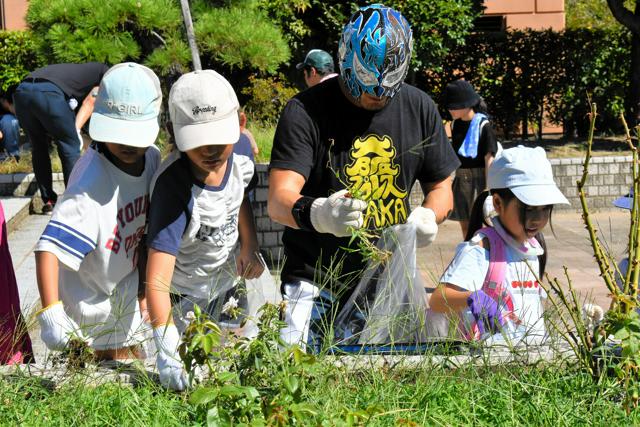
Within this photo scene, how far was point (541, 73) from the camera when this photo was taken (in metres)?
15.1

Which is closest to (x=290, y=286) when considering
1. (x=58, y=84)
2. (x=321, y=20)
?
(x=58, y=84)

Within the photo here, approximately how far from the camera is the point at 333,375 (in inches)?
101

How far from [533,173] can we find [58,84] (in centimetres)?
526

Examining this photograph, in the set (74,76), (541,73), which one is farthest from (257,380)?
(541,73)

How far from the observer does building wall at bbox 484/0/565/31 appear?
60.5ft

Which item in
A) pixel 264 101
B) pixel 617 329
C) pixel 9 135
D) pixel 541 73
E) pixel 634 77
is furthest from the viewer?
pixel 541 73

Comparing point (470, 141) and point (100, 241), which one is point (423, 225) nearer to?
point (100, 241)

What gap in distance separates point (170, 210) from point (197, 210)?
0.42 feet

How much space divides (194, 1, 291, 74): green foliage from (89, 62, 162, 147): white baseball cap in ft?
20.3

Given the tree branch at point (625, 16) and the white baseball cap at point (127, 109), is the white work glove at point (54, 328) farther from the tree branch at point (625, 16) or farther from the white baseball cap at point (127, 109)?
the tree branch at point (625, 16)

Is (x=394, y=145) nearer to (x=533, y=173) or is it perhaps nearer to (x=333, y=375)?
(x=533, y=173)

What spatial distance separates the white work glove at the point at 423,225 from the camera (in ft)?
10.3

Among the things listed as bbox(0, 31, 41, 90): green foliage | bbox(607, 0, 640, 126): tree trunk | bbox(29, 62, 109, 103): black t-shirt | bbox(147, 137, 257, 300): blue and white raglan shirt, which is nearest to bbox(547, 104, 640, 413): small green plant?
bbox(147, 137, 257, 300): blue and white raglan shirt

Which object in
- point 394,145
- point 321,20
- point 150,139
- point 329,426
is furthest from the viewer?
point 321,20
